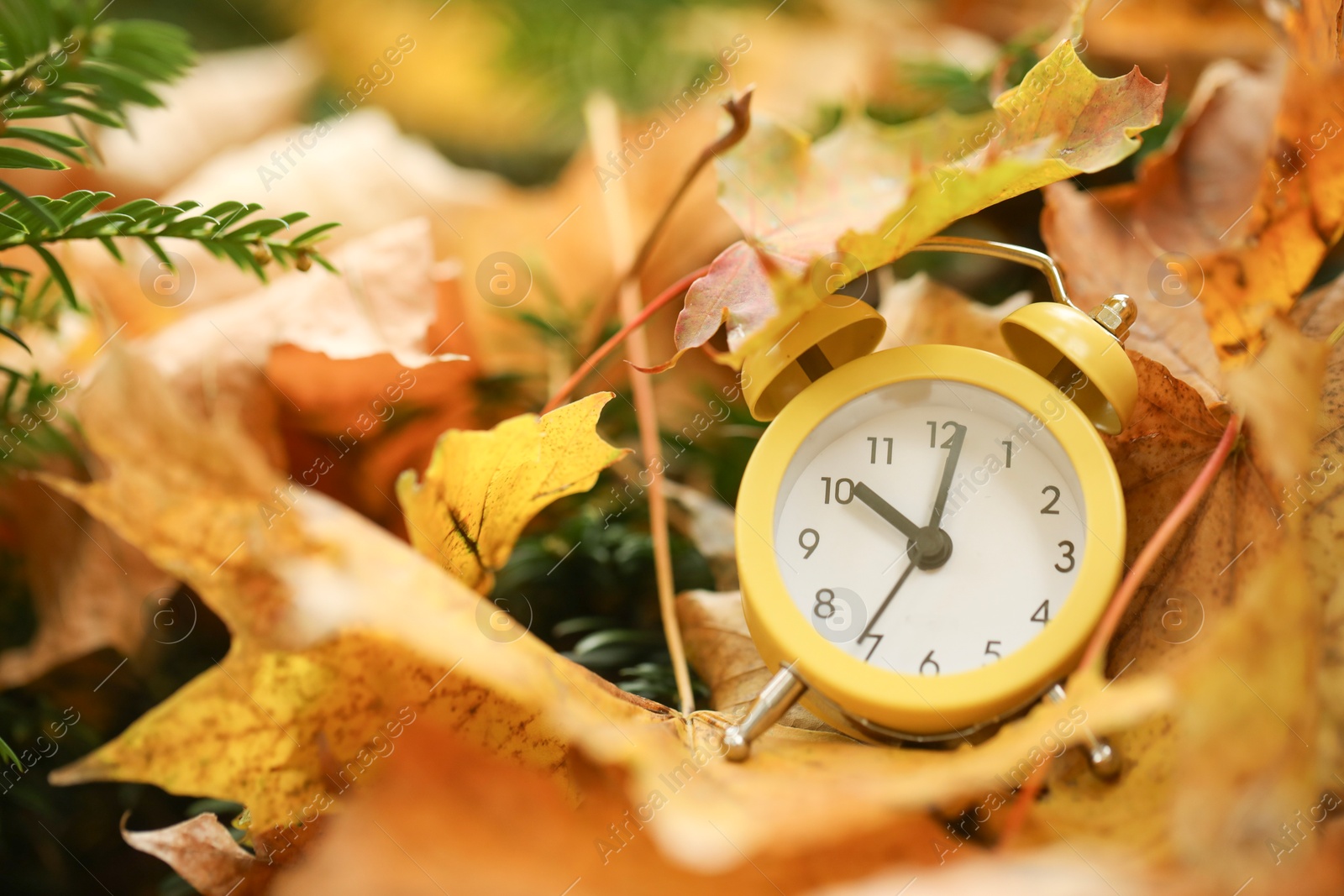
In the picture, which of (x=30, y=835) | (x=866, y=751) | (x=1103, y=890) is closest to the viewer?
(x=1103, y=890)

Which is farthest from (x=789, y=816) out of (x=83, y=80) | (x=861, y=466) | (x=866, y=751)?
(x=83, y=80)

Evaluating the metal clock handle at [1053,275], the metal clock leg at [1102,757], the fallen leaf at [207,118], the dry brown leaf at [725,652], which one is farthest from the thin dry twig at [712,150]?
the fallen leaf at [207,118]

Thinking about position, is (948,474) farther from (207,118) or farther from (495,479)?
(207,118)

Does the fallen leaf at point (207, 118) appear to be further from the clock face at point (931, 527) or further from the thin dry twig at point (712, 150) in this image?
the clock face at point (931, 527)

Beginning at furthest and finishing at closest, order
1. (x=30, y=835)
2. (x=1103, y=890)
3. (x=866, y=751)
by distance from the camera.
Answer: (x=30, y=835), (x=866, y=751), (x=1103, y=890)

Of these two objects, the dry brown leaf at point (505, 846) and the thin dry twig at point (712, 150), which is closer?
the dry brown leaf at point (505, 846)

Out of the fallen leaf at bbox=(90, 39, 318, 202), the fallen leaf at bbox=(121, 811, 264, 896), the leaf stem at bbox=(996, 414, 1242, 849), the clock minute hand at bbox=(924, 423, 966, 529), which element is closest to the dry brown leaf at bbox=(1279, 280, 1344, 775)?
the leaf stem at bbox=(996, 414, 1242, 849)

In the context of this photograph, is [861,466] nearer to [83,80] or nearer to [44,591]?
[83,80]

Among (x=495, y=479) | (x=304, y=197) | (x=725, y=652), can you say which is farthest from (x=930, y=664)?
(x=304, y=197)
